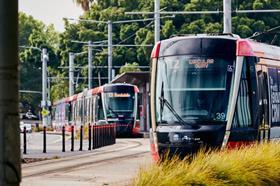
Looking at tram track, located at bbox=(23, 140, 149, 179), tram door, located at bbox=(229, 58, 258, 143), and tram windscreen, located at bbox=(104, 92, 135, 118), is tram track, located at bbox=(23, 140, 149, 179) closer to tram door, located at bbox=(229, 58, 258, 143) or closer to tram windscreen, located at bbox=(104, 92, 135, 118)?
tram door, located at bbox=(229, 58, 258, 143)

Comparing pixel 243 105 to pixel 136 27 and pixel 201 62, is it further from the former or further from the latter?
pixel 136 27

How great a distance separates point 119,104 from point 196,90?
105ft

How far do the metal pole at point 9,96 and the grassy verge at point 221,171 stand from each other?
487 cm

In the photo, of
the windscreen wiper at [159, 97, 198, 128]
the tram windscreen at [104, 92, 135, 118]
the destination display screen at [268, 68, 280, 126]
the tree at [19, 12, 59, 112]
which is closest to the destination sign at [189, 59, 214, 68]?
the windscreen wiper at [159, 97, 198, 128]

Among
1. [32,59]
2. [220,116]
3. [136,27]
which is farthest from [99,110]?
[32,59]

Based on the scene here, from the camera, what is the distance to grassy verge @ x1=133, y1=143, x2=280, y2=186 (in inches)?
458

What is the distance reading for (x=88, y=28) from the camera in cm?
8269

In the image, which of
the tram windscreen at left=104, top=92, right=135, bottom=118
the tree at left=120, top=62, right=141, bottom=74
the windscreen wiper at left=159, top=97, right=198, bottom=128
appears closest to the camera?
the windscreen wiper at left=159, top=97, right=198, bottom=128

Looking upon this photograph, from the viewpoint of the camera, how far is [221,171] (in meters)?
12.9

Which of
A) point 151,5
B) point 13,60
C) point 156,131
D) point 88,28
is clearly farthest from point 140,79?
point 13,60

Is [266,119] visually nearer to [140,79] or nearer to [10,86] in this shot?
[10,86]

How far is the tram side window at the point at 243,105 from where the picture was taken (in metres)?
19.2

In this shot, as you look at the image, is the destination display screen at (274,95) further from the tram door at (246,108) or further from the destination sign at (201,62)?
the destination sign at (201,62)

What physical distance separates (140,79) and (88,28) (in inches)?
1169
